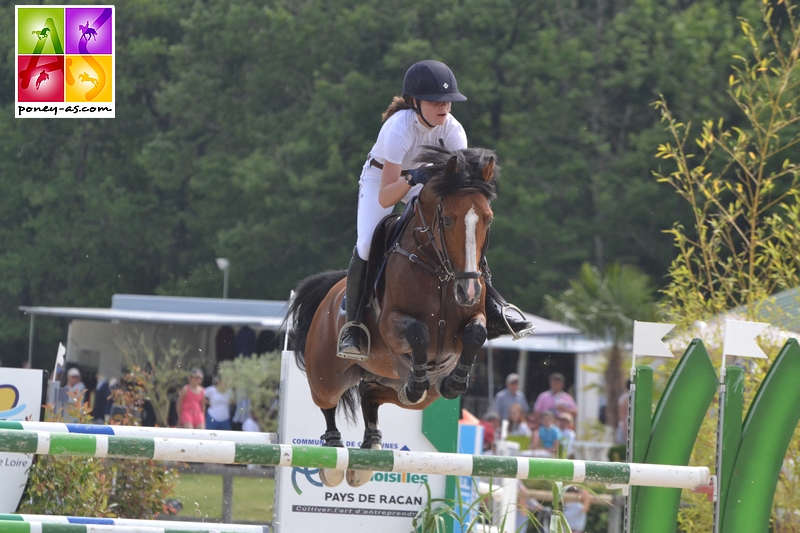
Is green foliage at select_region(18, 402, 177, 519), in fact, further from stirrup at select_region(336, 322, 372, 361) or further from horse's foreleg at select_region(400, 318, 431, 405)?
horse's foreleg at select_region(400, 318, 431, 405)

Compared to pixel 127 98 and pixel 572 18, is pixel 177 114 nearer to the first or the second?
pixel 127 98

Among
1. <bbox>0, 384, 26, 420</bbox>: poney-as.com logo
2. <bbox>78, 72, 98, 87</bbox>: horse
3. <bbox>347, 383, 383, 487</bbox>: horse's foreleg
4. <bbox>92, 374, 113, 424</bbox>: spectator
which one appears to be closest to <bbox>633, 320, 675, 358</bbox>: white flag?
<bbox>347, 383, 383, 487</bbox>: horse's foreleg

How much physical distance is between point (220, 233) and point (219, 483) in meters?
8.11

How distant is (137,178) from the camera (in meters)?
21.5

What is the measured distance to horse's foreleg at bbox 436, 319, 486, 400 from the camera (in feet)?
11.4

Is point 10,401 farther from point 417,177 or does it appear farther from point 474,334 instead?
point 474,334

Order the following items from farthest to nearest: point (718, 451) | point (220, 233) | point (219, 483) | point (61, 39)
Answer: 1. point (220, 233)
2. point (219, 483)
3. point (61, 39)
4. point (718, 451)

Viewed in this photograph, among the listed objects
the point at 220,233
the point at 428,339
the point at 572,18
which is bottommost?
the point at 428,339

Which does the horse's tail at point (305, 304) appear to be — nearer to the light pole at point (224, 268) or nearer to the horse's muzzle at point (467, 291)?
the horse's muzzle at point (467, 291)

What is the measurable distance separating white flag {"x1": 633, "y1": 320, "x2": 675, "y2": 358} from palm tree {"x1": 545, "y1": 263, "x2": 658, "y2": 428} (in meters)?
8.93

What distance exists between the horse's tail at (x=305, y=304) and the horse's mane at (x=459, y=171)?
41.7 inches

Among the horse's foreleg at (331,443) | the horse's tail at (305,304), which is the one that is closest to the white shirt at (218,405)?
the horse's tail at (305,304)

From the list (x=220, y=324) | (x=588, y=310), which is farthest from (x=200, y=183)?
(x=588, y=310)

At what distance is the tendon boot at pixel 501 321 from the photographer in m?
3.80
